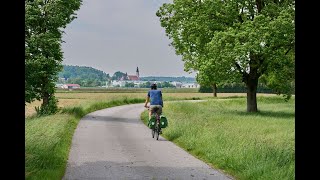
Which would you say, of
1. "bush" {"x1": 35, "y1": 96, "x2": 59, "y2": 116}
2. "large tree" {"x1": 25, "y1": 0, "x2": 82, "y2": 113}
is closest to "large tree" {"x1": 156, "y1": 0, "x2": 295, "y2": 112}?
"large tree" {"x1": 25, "y1": 0, "x2": 82, "y2": 113}

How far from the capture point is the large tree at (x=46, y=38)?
27797 millimetres

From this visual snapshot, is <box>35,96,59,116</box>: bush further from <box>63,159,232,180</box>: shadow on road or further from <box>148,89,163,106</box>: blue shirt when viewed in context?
<box>63,159,232,180</box>: shadow on road

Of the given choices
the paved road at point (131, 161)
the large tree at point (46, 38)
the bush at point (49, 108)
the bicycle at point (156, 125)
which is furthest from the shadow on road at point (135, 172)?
the bush at point (49, 108)

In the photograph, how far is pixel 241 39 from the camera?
31.2m

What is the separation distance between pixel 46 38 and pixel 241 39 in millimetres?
13281

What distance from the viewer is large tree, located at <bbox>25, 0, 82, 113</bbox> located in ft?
91.2

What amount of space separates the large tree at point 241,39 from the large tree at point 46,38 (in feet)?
30.2

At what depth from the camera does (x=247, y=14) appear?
33344 mm

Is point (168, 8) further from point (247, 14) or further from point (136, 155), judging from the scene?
point (136, 155)

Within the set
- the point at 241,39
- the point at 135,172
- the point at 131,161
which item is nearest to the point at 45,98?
the point at 241,39

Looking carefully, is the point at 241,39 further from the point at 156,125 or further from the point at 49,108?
the point at 156,125
